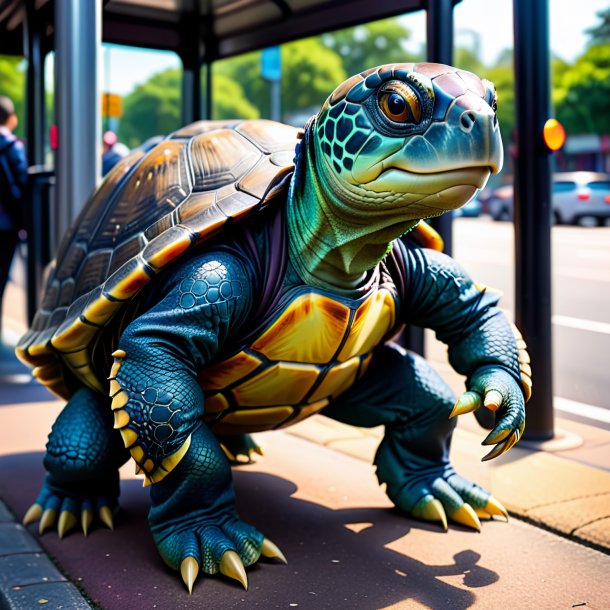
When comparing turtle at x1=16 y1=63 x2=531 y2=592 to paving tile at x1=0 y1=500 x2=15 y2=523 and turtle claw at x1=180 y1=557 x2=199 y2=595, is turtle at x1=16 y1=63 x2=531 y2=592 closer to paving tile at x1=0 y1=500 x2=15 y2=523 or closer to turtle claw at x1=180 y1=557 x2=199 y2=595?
turtle claw at x1=180 y1=557 x2=199 y2=595

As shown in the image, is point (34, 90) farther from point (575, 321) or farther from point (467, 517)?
point (467, 517)

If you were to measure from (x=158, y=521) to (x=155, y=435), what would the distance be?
0.37 metres

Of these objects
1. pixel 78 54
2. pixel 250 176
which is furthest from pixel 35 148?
pixel 250 176

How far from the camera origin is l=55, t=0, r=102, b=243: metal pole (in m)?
4.90

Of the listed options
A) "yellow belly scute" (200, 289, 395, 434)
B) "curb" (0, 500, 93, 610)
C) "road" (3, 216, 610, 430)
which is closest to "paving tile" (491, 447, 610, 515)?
"yellow belly scute" (200, 289, 395, 434)

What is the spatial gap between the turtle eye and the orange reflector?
1955 millimetres

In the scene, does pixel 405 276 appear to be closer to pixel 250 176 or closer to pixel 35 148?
pixel 250 176

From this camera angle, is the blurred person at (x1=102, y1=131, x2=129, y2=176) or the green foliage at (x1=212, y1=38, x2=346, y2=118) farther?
the green foliage at (x1=212, y1=38, x2=346, y2=118)

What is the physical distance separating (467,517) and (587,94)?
4018 cm

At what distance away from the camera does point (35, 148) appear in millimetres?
7125

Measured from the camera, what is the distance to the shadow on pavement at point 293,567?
2.58 m

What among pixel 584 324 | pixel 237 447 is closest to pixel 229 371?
pixel 237 447

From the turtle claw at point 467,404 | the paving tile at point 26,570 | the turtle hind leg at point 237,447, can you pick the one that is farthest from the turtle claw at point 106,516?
the turtle claw at point 467,404

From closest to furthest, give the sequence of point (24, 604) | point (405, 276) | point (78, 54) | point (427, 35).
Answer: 1. point (24, 604)
2. point (405, 276)
3. point (427, 35)
4. point (78, 54)
